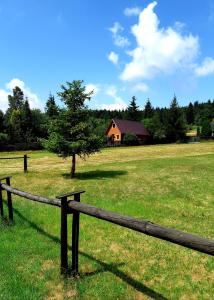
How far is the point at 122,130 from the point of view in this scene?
76125 mm

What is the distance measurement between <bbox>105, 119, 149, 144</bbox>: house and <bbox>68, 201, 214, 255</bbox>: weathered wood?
67.5 metres

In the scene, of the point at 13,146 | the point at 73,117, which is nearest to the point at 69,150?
the point at 73,117

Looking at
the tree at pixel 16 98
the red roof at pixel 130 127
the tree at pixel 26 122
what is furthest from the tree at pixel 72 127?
the tree at pixel 16 98

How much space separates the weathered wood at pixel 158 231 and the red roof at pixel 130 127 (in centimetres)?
7007

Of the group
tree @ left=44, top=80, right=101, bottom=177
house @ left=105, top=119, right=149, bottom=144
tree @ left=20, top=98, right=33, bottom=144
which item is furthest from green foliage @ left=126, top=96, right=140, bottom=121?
tree @ left=44, top=80, right=101, bottom=177

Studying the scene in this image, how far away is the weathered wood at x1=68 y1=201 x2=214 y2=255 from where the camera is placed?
4.36 metres

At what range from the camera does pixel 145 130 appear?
8050cm

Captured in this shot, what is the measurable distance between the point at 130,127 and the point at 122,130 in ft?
11.1

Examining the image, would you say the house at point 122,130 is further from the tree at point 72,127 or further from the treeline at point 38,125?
the tree at point 72,127

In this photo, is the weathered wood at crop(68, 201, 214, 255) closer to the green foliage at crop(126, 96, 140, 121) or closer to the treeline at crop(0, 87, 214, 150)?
the treeline at crop(0, 87, 214, 150)

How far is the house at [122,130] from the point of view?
249 feet

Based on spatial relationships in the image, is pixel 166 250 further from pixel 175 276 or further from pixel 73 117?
pixel 73 117

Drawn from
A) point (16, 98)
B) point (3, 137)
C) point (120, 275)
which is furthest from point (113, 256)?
point (16, 98)

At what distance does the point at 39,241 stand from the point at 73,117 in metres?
12.9
